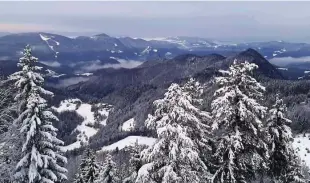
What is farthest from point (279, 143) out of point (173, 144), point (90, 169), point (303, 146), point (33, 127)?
point (303, 146)

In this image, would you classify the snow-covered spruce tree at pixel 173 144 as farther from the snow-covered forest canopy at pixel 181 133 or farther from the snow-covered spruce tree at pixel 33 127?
the snow-covered spruce tree at pixel 33 127

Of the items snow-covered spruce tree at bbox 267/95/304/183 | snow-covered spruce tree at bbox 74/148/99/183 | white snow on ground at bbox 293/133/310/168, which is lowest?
white snow on ground at bbox 293/133/310/168

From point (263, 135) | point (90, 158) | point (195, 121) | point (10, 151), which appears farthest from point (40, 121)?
point (90, 158)

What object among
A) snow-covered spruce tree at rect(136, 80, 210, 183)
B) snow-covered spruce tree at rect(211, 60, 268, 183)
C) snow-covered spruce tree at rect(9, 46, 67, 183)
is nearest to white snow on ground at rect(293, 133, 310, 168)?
snow-covered spruce tree at rect(211, 60, 268, 183)

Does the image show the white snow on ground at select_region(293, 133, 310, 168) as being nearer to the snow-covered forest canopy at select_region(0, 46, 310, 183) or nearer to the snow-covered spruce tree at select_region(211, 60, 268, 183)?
the snow-covered spruce tree at select_region(211, 60, 268, 183)

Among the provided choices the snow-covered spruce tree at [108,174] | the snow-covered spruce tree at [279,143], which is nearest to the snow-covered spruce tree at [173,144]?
the snow-covered spruce tree at [279,143]

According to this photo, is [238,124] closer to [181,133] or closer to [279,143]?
[181,133]

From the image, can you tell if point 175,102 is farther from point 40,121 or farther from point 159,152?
point 40,121
